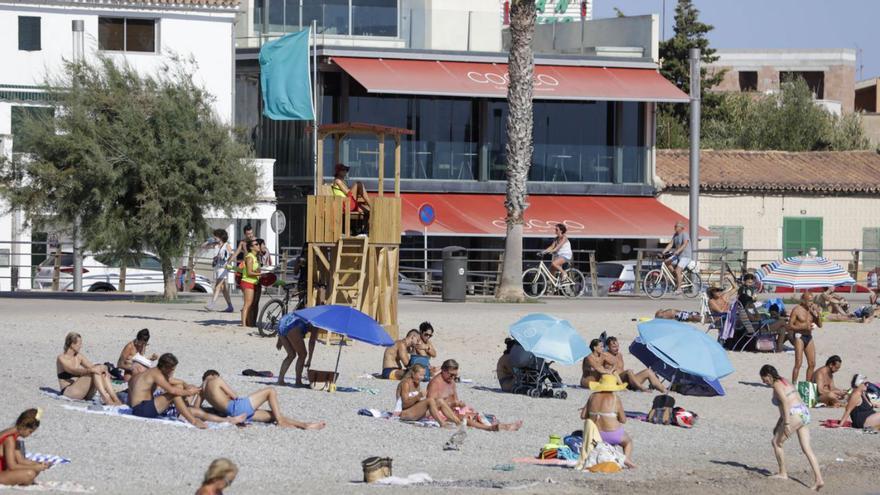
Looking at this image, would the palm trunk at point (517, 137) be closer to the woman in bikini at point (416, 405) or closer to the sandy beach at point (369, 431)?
the sandy beach at point (369, 431)

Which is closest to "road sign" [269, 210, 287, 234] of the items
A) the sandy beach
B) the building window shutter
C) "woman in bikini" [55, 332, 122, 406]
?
the sandy beach

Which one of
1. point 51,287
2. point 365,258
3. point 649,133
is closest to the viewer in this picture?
point 365,258

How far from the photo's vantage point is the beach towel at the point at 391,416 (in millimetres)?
18562

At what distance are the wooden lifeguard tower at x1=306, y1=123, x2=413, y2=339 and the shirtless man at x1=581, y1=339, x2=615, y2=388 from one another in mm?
4361

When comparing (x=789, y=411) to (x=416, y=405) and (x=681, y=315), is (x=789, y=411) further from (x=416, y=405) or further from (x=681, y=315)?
(x=681, y=315)

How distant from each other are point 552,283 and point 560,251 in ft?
2.62

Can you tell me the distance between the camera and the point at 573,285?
35094mm

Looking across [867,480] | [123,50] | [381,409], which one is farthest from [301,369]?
[123,50]

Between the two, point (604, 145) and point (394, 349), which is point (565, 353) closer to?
point (394, 349)

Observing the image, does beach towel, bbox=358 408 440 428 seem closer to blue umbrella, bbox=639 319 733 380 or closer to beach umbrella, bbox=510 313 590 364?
beach umbrella, bbox=510 313 590 364

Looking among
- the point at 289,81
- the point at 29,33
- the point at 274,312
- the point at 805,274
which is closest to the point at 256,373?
the point at 274,312

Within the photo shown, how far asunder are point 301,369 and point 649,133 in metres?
26.7

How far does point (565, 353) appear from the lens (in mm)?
20375

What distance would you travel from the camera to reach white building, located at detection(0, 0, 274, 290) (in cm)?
4247
